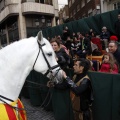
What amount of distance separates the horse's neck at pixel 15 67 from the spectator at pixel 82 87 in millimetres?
887

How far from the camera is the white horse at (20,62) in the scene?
3105mm

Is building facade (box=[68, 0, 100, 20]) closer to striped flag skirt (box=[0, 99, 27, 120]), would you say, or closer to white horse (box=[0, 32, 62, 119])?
white horse (box=[0, 32, 62, 119])

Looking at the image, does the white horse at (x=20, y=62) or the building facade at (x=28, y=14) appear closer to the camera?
the white horse at (x=20, y=62)

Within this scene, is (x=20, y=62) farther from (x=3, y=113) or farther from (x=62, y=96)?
(x=62, y=96)

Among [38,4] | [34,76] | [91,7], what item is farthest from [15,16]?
[34,76]

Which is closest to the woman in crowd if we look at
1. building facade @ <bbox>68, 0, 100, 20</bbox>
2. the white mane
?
the white mane

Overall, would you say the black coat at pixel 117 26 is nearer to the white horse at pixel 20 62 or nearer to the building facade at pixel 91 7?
the white horse at pixel 20 62

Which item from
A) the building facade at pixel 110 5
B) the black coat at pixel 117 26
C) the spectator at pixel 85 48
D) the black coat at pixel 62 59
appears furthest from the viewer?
the building facade at pixel 110 5

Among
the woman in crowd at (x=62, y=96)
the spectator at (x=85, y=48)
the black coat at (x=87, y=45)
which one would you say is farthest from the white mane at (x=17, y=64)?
the black coat at (x=87, y=45)

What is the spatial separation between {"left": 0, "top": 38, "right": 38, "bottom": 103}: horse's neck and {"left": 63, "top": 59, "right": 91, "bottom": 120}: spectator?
2.91 ft

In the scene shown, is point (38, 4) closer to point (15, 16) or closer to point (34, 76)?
point (15, 16)

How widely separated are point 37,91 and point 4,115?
409 centimetres

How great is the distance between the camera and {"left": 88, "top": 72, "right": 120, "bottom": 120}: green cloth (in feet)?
13.5

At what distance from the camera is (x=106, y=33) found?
10.5 metres
